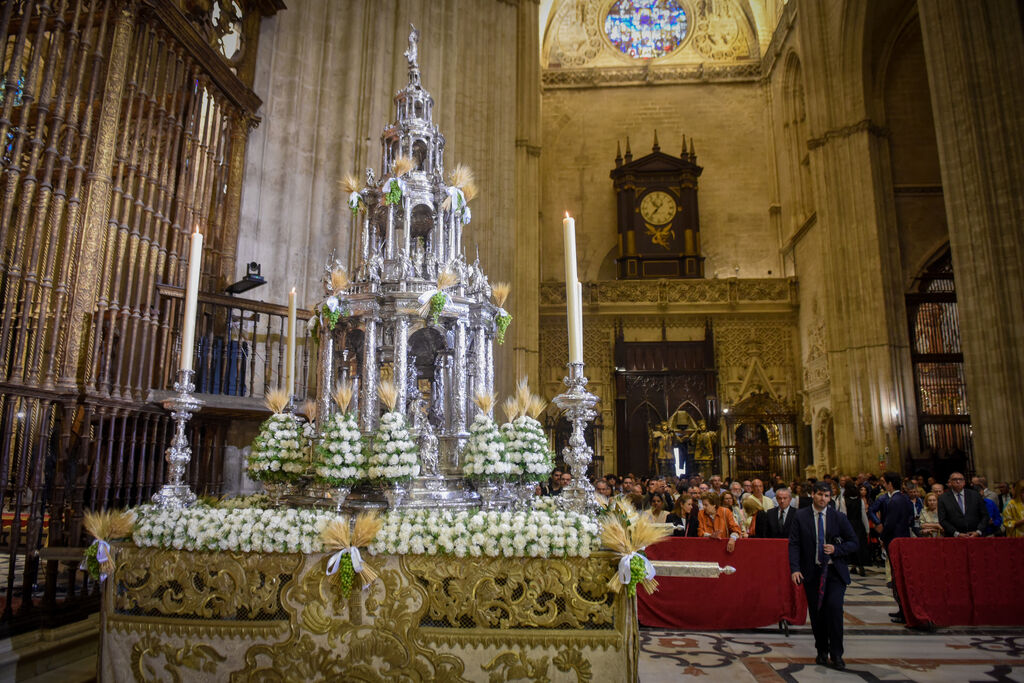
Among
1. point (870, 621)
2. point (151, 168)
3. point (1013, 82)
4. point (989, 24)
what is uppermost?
point (989, 24)

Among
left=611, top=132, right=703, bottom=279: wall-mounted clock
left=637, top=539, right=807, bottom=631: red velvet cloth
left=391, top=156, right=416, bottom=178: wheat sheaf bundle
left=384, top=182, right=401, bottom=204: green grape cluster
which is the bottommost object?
left=637, top=539, right=807, bottom=631: red velvet cloth

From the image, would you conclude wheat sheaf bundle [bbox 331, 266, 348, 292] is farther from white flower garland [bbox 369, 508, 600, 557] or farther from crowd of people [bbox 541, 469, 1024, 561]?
crowd of people [bbox 541, 469, 1024, 561]

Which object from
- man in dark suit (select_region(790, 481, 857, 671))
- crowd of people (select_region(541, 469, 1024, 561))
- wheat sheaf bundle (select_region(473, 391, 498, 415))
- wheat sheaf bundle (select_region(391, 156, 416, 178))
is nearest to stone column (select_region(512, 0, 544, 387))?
crowd of people (select_region(541, 469, 1024, 561))

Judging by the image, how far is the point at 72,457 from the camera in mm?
6418

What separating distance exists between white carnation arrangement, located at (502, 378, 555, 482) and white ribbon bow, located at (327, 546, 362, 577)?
4.43 ft

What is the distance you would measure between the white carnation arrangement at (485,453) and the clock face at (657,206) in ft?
67.3

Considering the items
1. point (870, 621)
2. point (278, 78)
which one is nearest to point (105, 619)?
point (870, 621)

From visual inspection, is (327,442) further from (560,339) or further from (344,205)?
(560,339)

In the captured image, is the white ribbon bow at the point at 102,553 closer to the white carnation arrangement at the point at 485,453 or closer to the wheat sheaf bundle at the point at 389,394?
the wheat sheaf bundle at the point at 389,394

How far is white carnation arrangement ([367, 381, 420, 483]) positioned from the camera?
14.2ft

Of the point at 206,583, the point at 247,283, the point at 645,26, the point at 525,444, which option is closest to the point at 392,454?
the point at 525,444

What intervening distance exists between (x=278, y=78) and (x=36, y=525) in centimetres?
866

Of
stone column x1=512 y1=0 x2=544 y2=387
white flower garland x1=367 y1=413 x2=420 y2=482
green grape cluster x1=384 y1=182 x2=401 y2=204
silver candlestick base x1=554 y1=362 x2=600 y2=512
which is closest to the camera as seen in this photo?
silver candlestick base x1=554 y1=362 x2=600 y2=512

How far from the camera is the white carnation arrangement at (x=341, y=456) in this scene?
4402 mm
